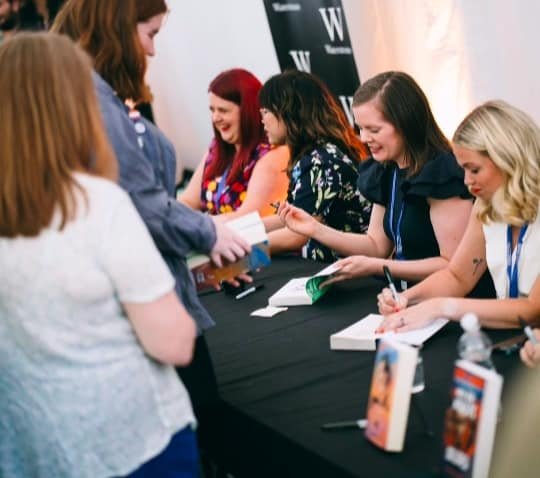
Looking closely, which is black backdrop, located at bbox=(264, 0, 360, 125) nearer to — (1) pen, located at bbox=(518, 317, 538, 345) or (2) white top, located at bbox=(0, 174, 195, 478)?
(1) pen, located at bbox=(518, 317, 538, 345)

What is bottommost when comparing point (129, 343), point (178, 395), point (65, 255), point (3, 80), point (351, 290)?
point (351, 290)

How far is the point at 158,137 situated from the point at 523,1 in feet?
5.58

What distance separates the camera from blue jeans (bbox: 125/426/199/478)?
1.44m

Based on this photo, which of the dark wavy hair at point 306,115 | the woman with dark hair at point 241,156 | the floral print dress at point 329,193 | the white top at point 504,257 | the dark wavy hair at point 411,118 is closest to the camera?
the white top at point 504,257

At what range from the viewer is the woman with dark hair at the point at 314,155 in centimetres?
319

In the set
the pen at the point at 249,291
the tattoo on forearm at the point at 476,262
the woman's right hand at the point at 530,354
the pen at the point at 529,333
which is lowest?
the pen at the point at 249,291

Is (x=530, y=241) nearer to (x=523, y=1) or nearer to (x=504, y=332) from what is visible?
(x=504, y=332)

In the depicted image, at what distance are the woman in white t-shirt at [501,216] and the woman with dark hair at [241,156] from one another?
1.45 meters

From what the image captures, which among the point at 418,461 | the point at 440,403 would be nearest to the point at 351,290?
the point at 440,403

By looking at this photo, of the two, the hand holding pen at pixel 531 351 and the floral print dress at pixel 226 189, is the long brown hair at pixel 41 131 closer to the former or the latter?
the hand holding pen at pixel 531 351

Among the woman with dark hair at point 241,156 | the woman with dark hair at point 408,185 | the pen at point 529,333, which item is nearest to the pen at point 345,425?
the pen at point 529,333

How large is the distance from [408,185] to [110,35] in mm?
1243

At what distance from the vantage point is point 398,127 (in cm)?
264

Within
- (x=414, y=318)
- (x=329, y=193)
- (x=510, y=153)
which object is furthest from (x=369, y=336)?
(x=329, y=193)
